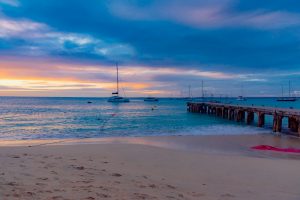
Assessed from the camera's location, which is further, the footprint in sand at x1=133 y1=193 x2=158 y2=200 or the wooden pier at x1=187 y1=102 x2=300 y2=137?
the wooden pier at x1=187 y1=102 x2=300 y2=137

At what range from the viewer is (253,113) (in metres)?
40.0

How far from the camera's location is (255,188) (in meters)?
9.13

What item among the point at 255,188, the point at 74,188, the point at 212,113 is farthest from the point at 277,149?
the point at 212,113

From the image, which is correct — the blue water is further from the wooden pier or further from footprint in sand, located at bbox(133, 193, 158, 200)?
footprint in sand, located at bbox(133, 193, 158, 200)

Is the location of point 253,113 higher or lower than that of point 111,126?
higher

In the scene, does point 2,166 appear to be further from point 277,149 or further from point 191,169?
point 277,149

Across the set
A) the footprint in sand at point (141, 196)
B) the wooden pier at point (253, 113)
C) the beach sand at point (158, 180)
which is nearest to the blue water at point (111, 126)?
the wooden pier at point (253, 113)

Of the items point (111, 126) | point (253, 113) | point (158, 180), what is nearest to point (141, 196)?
point (158, 180)

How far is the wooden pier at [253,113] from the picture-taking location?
95.6 feet

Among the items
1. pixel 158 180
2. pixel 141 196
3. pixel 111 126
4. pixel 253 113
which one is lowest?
pixel 111 126

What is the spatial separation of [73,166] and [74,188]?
328 centimetres

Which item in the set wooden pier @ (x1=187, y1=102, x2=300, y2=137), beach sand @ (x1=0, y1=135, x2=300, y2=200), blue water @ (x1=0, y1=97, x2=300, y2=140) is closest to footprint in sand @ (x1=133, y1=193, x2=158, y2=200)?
beach sand @ (x1=0, y1=135, x2=300, y2=200)

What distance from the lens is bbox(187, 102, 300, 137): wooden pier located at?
2913 cm

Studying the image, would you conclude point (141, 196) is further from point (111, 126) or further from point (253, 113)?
point (253, 113)
